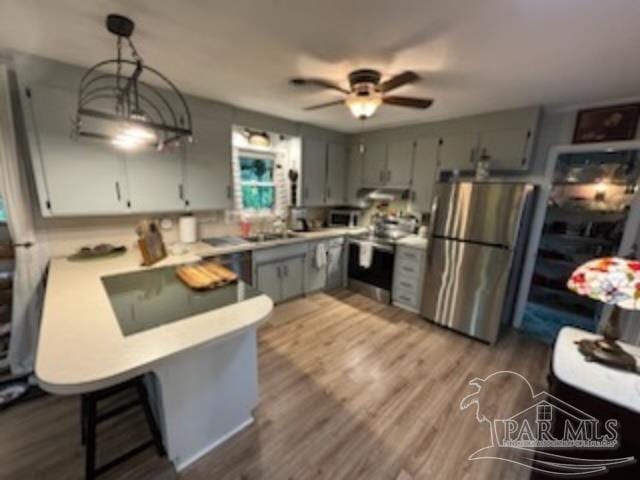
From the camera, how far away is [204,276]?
1804mm

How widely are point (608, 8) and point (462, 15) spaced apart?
1.99 feet

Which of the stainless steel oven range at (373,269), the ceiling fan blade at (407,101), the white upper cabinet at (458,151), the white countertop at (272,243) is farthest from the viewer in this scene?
the stainless steel oven range at (373,269)

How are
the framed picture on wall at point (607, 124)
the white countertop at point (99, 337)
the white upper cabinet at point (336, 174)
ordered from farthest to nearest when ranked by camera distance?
the white upper cabinet at point (336, 174)
the framed picture on wall at point (607, 124)
the white countertop at point (99, 337)

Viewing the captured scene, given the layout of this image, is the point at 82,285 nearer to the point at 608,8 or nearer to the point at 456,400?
the point at 456,400

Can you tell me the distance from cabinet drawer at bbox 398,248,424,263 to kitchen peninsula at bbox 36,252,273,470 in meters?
2.30

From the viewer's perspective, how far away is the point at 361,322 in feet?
10.4

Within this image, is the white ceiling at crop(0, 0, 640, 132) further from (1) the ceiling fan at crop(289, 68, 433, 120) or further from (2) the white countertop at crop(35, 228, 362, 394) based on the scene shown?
(2) the white countertop at crop(35, 228, 362, 394)

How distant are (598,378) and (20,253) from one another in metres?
3.62

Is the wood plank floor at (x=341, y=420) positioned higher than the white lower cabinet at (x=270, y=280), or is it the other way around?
the white lower cabinet at (x=270, y=280)

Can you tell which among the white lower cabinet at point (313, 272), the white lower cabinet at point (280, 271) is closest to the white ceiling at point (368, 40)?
the white lower cabinet at point (280, 271)

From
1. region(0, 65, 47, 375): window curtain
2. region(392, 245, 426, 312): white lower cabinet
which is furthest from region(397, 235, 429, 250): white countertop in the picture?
region(0, 65, 47, 375): window curtain

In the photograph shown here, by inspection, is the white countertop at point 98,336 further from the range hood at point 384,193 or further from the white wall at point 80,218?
the range hood at point 384,193

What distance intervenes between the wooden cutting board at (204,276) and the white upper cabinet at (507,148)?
2870 millimetres

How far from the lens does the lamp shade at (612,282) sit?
3.84 ft
